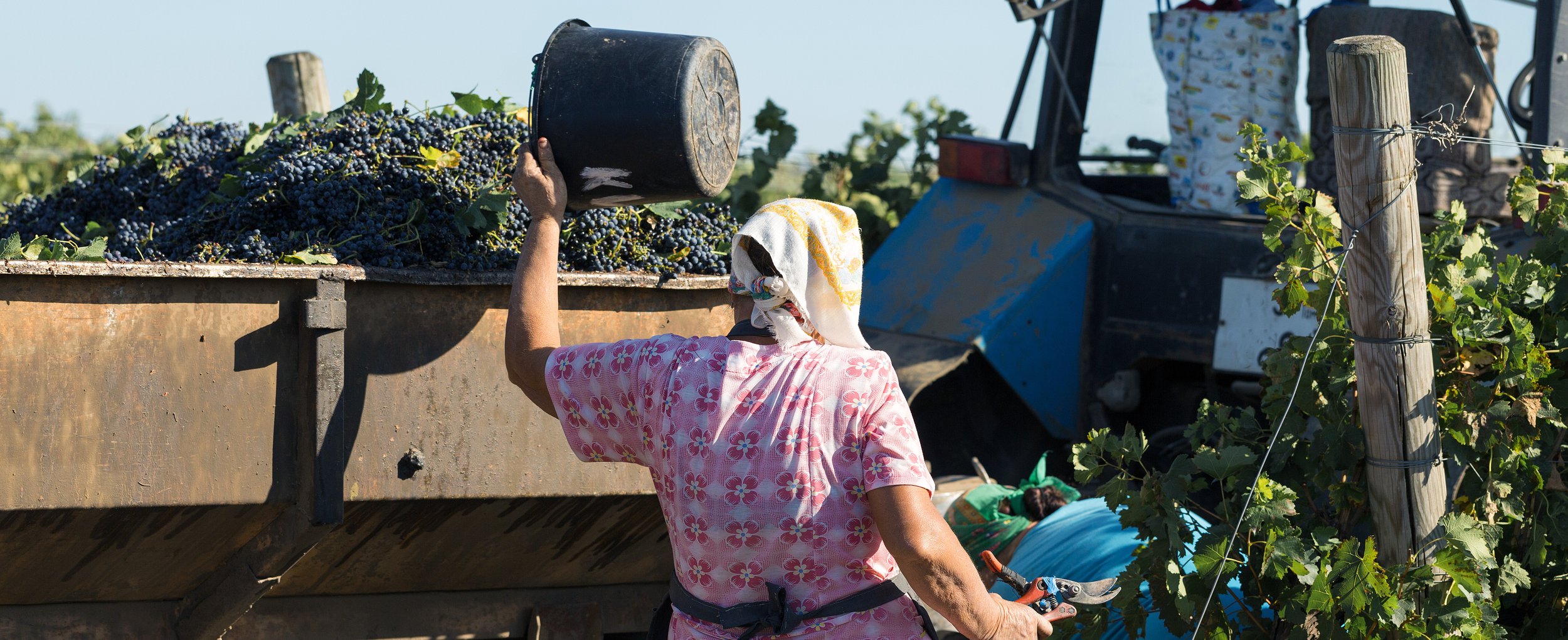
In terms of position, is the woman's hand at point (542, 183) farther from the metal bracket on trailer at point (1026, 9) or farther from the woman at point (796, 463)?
the metal bracket on trailer at point (1026, 9)

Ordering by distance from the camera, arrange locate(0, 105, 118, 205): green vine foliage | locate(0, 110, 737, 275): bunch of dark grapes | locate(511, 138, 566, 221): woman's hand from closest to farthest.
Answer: locate(511, 138, 566, 221): woman's hand → locate(0, 110, 737, 275): bunch of dark grapes → locate(0, 105, 118, 205): green vine foliage

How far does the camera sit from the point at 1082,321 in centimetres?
417

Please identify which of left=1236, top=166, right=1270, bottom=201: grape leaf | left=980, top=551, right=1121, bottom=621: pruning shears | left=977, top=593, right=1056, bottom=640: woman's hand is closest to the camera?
left=977, top=593, right=1056, bottom=640: woman's hand

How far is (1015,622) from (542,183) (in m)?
1.05

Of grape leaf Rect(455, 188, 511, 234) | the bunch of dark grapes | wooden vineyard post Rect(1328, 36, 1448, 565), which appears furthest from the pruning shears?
grape leaf Rect(455, 188, 511, 234)

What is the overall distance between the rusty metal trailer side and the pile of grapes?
13cm

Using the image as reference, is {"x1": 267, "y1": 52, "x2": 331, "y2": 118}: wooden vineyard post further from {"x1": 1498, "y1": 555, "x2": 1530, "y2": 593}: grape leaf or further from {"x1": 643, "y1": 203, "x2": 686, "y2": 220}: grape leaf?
{"x1": 1498, "y1": 555, "x2": 1530, "y2": 593}: grape leaf

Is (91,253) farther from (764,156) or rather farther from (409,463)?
(764,156)

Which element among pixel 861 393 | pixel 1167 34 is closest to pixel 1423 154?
pixel 1167 34

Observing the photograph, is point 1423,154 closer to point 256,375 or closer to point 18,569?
point 256,375

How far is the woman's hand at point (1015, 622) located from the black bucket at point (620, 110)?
3.13ft

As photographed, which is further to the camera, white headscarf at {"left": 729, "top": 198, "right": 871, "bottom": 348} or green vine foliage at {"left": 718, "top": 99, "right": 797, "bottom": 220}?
green vine foliage at {"left": 718, "top": 99, "right": 797, "bottom": 220}

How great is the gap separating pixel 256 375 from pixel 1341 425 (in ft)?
6.18

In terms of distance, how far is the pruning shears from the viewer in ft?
6.81
